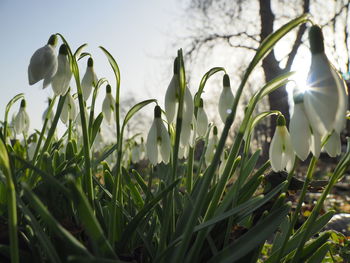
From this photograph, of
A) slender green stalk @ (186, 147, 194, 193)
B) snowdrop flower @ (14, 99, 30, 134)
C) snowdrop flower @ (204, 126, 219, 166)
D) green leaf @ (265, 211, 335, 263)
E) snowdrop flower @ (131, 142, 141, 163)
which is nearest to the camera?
green leaf @ (265, 211, 335, 263)

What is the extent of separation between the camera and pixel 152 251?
123 cm

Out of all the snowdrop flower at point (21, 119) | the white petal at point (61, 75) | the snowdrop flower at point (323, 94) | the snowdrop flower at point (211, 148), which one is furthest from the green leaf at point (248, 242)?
the snowdrop flower at point (21, 119)

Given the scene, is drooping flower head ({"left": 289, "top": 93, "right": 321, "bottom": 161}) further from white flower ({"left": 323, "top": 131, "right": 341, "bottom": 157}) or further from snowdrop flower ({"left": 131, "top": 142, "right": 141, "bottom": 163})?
snowdrop flower ({"left": 131, "top": 142, "right": 141, "bottom": 163})

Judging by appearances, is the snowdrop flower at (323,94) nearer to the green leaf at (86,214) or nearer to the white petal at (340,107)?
the white petal at (340,107)

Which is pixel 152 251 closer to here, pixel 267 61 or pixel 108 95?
pixel 108 95

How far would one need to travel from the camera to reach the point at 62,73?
4.12ft

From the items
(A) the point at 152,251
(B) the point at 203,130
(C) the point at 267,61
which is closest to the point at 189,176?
(B) the point at 203,130

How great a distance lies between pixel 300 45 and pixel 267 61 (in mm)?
1254

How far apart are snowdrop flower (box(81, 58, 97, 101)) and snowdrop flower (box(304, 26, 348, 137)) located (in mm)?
1035

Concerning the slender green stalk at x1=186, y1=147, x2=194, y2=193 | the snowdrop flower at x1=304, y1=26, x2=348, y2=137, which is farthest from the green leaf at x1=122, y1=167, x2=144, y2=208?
the snowdrop flower at x1=304, y1=26, x2=348, y2=137

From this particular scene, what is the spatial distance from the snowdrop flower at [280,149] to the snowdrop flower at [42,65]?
0.76m

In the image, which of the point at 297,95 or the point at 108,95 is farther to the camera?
the point at 108,95

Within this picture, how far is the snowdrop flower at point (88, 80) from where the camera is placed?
1623mm

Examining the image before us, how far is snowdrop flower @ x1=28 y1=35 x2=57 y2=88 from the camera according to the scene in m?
1.14
